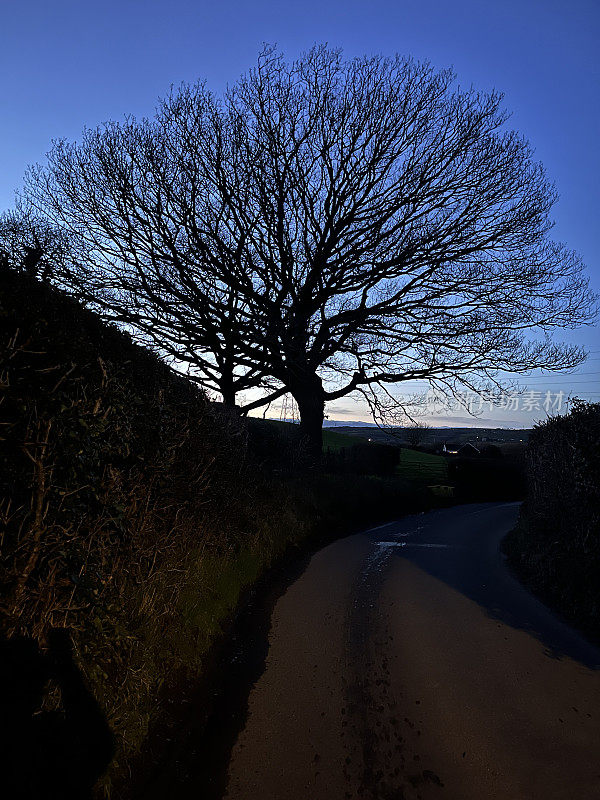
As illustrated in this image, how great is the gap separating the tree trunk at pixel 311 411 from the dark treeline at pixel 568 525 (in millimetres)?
9638

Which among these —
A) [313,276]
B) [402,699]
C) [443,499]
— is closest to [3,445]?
[402,699]

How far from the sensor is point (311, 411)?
19.8 meters

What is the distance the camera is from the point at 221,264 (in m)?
17.5

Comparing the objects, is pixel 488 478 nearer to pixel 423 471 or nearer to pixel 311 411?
pixel 423 471

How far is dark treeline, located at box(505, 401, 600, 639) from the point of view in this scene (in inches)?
286

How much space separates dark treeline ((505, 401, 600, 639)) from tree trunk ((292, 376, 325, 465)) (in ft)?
31.6

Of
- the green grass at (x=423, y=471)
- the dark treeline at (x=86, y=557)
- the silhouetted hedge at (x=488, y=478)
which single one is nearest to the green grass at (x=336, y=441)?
the green grass at (x=423, y=471)

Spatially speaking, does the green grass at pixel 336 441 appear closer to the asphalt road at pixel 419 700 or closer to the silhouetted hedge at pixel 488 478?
the silhouetted hedge at pixel 488 478

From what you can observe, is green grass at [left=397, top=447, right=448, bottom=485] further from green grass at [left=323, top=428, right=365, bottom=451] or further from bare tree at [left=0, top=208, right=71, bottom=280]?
bare tree at [left=0, top=208, right=71, bottom=280]

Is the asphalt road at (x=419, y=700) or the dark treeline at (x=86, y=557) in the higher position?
the dark treeline at (x=86, y=557)

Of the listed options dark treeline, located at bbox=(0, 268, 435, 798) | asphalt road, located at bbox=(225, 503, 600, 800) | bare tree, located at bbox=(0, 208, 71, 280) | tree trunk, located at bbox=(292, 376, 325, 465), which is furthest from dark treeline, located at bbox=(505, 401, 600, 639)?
bare tree, located at bbox=(0, 208, 71, 280)

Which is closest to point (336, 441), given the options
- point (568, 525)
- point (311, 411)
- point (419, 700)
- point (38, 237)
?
point (311, 411)

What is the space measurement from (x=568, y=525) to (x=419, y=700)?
486 cm

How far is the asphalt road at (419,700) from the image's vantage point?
375cm
